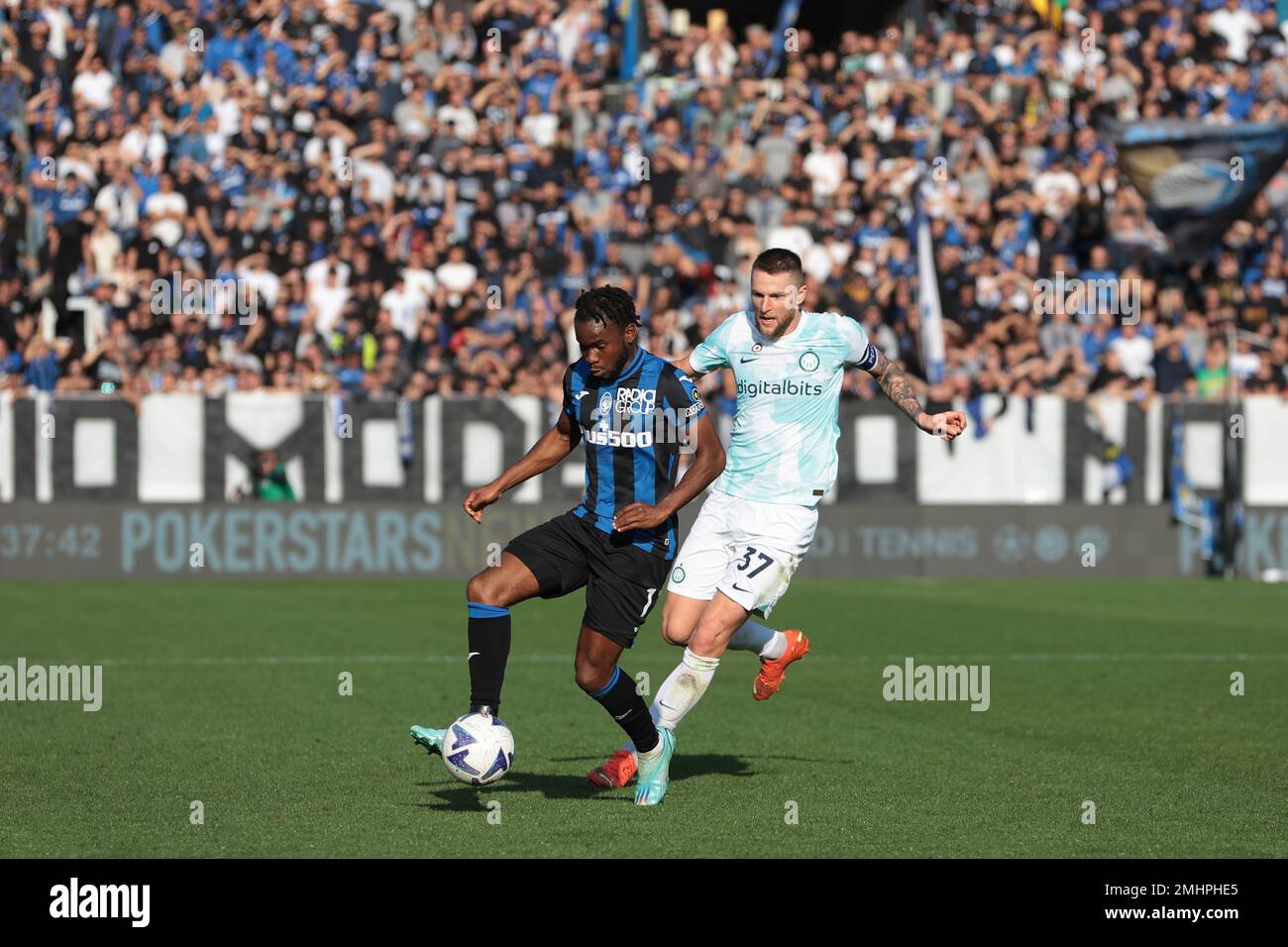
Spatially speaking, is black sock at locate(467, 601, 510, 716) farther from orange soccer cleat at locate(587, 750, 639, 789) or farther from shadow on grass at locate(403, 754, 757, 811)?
orange soccer cleat at locate(587, 750, 639, 789)

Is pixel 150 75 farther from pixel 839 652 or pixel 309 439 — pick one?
pixel 839 652

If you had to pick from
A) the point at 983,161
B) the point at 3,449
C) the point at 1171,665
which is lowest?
the point at 1171,665

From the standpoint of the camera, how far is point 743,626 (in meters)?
10.5

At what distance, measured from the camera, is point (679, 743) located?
11.9 metres

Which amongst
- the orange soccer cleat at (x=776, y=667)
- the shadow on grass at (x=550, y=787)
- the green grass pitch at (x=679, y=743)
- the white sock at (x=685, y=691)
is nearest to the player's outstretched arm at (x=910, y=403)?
the orange soccer cleat at (x=776, y=667)

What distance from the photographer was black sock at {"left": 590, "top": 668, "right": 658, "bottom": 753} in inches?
379

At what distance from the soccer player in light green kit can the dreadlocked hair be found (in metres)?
0.65

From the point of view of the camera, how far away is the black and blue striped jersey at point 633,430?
957 centimetres

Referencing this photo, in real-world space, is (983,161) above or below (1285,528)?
above

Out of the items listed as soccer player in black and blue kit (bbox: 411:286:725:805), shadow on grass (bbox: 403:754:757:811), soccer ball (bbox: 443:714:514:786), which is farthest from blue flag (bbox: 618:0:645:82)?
soccer ball (bbox: 443:714:514:786)

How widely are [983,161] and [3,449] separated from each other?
12.9m

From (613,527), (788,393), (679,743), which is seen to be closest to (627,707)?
(613,527)

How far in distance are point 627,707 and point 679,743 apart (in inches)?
90.6
